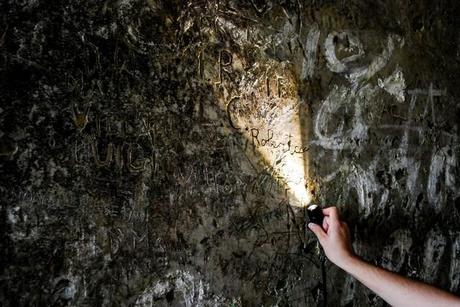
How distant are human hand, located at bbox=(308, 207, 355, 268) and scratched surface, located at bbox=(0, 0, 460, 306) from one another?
12 centimetres

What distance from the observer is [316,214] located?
1.49 metres

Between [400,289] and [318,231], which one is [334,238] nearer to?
[318,231]

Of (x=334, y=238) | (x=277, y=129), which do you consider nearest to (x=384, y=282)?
(x=334, y=238)

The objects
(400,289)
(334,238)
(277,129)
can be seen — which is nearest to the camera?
(400,289)

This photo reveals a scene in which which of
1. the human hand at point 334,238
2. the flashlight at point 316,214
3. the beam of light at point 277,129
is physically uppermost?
the beam of light at point 277,129

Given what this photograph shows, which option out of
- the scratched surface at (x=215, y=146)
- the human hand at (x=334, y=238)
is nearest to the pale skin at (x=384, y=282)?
the human hand at (x=334, y=238)

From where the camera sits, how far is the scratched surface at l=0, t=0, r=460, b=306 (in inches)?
43.9

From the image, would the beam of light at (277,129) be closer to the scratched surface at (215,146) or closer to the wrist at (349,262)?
→ the scratched surface at (215,146)

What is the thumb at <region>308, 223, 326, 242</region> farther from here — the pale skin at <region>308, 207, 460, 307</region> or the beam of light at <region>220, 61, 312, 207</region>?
the beam of light at <region>220, 61, 312, 207</region>

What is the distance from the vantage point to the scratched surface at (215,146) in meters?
1.12

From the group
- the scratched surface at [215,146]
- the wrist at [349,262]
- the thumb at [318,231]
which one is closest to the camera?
the scratched surface at [215,146]

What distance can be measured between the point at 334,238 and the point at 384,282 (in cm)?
23

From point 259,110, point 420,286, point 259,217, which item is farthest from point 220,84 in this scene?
point 420,286

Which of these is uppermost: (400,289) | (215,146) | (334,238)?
(215,146)
